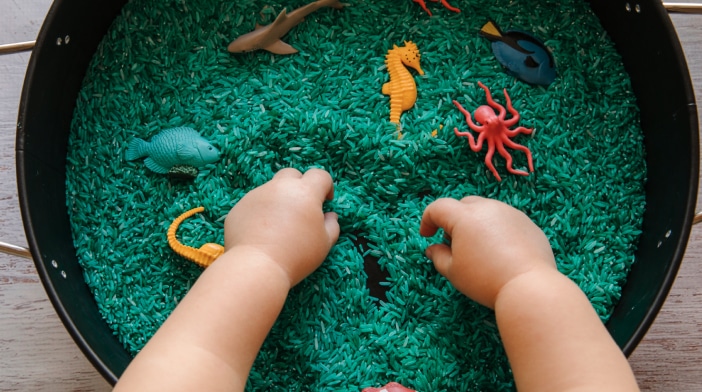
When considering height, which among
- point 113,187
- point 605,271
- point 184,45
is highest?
point 184,45

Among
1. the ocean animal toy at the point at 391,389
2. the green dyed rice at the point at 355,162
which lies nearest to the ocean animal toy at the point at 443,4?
the green dyed rice at the point at 355,162

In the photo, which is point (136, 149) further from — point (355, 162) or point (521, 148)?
point (521, 148)

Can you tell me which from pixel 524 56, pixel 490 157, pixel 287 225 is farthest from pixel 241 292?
pixel 524 56

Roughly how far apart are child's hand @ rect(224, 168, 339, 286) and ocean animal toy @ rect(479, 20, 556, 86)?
1.37 ft

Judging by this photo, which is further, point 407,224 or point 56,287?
point 407,224

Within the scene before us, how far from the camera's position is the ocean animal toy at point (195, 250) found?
1.04m

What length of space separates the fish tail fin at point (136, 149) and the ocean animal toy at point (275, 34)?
9.5 inches

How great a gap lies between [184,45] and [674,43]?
0.86 metres

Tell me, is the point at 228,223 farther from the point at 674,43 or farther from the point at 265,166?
the point at 674,43

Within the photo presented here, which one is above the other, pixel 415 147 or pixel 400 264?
pixel 415 147

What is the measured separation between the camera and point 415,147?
3.55 ft

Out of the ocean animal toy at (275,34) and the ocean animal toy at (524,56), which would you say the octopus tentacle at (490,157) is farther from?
the ocean animal toy at (275,34)

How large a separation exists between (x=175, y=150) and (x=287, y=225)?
31 cm

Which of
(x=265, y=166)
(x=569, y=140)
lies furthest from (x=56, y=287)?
(x=569, y=140)
